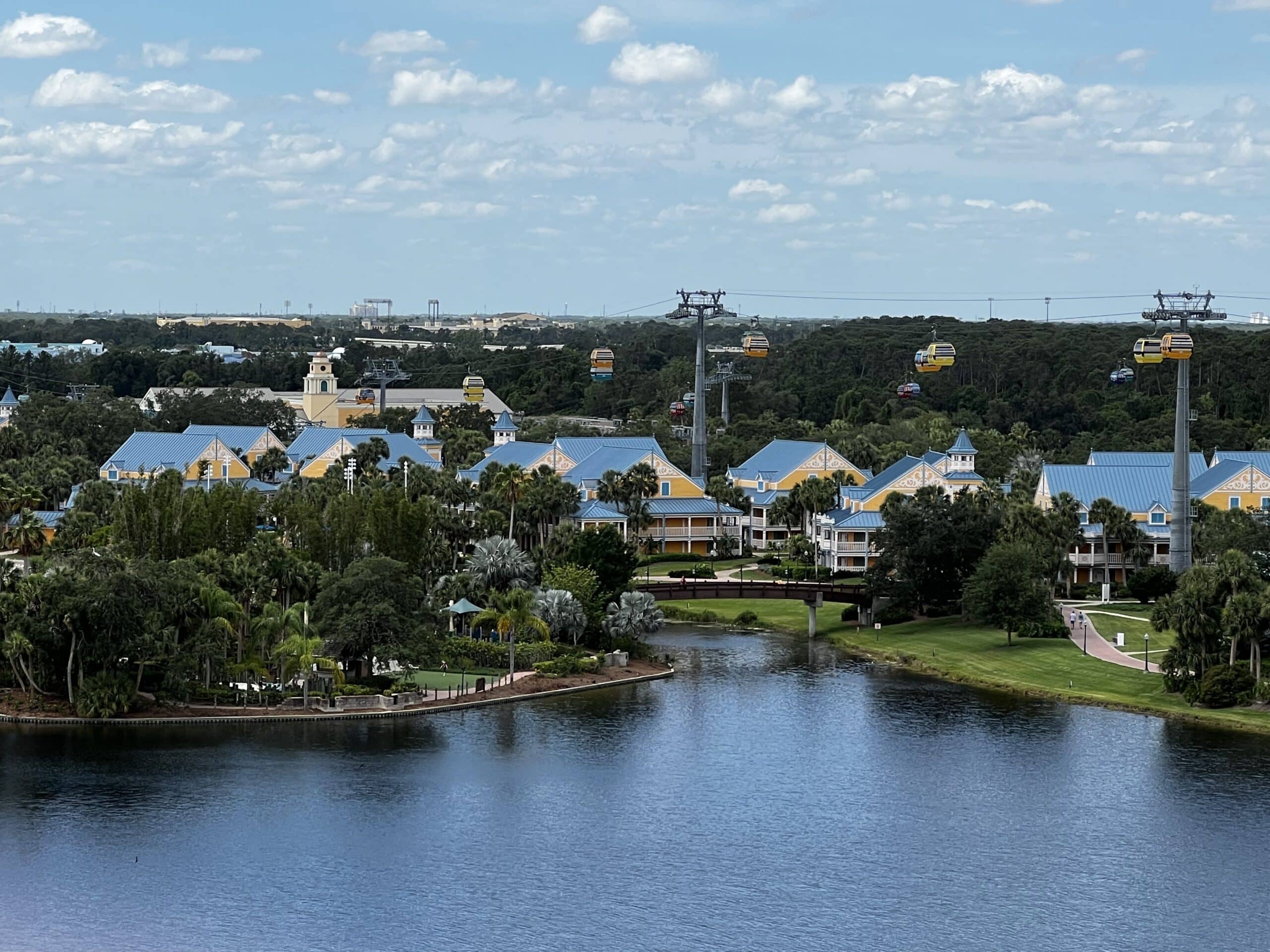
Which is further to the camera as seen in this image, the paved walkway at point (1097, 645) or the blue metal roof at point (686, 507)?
the blue metal roof at point (686, 507)

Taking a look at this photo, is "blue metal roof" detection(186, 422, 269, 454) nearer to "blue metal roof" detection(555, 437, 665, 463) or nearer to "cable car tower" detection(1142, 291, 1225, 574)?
"blue metal roof" detection(555, 437, 665, 463)

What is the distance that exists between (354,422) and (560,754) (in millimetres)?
116091

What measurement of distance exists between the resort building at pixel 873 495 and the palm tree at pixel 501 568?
24.9 m

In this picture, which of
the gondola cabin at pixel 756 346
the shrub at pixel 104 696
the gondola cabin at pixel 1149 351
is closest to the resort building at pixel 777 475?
the gondola cabin at pixel 756 346

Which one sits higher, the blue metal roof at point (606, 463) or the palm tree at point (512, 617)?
the blue metal roof at point (606, 463)

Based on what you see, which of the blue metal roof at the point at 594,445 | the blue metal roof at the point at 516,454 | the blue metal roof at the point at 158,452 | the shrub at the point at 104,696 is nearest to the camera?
the shrub at the point at 104,696

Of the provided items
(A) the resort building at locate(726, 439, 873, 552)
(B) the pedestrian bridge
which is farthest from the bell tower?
(B) the pedestrian bridge

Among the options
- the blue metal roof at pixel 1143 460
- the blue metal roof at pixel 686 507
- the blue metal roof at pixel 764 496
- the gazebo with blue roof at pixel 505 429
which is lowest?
the blue metal roof at pixel 686 507

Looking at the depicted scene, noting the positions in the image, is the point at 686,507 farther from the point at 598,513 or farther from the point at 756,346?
the point at 756,346

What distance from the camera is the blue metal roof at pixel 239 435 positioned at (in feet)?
506

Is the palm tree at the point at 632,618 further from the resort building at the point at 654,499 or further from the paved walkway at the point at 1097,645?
the resort building at the point at 654,499

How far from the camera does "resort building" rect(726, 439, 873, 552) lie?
134125 millimetres

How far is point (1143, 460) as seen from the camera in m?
128

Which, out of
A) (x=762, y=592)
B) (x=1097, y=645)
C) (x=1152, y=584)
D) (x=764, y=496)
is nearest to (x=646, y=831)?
(x=1097, y=645)
